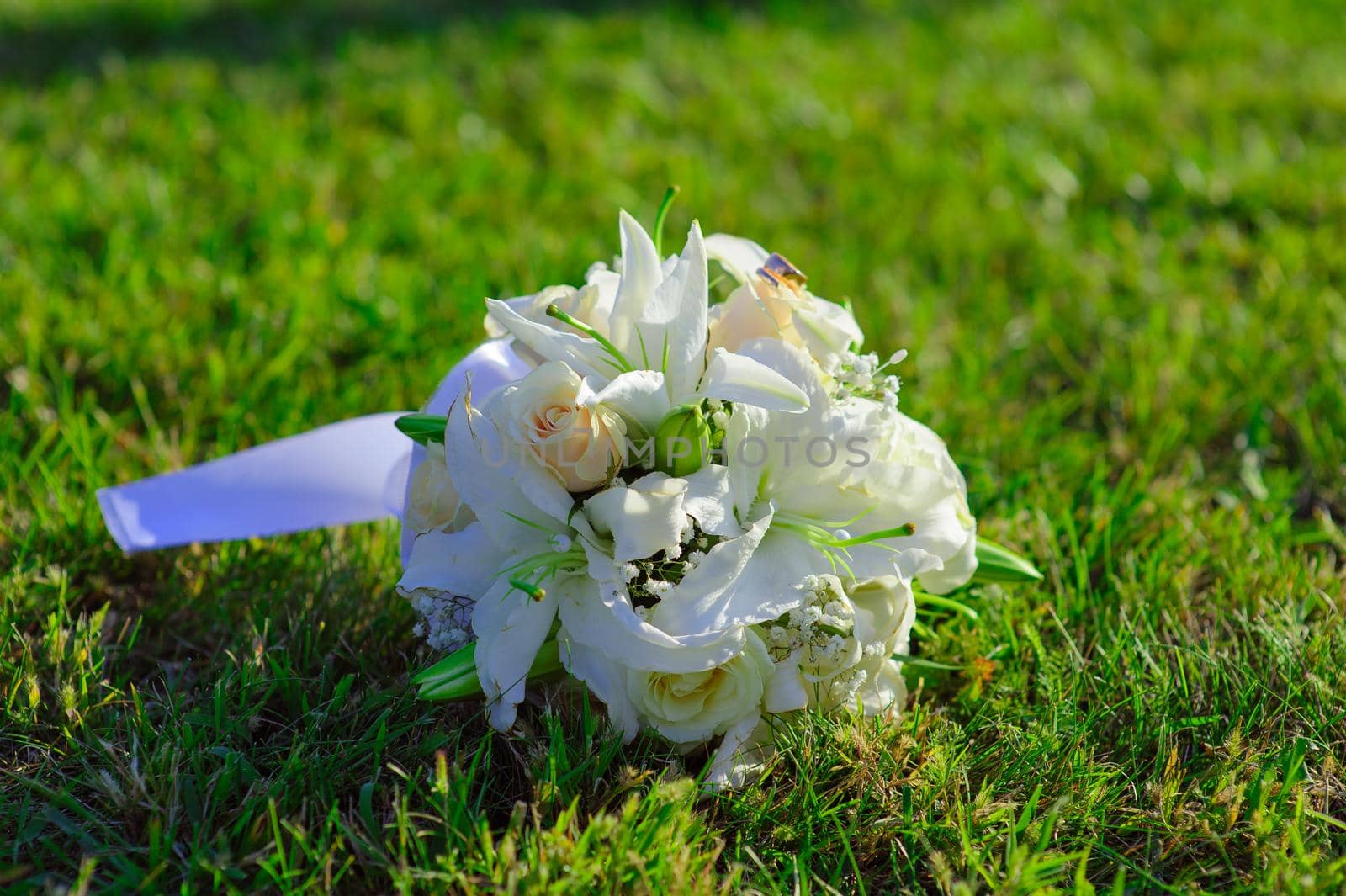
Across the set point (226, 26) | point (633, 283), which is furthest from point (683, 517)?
point (226, 26)

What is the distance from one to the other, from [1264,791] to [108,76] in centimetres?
391

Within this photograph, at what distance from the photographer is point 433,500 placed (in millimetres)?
1545

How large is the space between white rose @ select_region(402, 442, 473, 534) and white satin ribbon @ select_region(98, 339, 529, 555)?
12.1 inches

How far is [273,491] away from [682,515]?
98cm

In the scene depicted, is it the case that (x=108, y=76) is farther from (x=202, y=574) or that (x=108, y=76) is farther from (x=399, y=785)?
(x=399, y=785)

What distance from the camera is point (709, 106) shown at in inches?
150

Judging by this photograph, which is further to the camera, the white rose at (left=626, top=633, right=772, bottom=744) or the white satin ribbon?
the white satin ribbon

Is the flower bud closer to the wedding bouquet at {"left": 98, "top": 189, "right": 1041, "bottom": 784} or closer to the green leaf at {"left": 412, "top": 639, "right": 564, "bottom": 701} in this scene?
the wedding bouquet at {"left": 98, "top": 189, "right": 1041, "bottom": 784}

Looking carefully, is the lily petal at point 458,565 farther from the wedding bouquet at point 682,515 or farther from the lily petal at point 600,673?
the lily petal at point 600,673

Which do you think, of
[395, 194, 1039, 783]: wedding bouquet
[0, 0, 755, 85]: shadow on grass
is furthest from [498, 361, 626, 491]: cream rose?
[0, 0, 755, 85]: shadow on grass

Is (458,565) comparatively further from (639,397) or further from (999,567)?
(999,567)

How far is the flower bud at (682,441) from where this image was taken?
1362 mm

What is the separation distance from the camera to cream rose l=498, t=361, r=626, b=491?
132 cm

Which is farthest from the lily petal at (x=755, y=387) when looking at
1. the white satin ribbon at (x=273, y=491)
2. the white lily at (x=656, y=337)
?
the white satin ribbon at (x=273, y=491)
